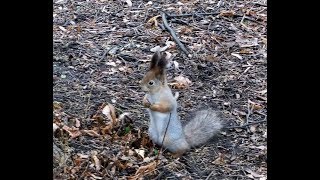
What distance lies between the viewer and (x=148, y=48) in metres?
6.95

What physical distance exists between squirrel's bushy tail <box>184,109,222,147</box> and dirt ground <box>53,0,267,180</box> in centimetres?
7

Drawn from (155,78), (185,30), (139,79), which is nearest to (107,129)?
(155,78)

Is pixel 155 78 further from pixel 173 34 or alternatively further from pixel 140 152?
pixel 173 34

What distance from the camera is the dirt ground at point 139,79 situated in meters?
4.82

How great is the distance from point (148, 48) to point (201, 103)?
4.39 feet

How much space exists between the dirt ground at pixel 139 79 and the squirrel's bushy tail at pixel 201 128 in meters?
0.07

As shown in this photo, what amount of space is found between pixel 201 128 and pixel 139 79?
127cm

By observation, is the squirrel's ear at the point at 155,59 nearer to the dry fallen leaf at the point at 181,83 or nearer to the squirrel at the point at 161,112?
the squirrel at the point at 161,112

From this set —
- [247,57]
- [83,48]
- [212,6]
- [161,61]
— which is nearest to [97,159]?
[161,61]

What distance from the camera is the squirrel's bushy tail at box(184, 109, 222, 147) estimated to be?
518 centimetres

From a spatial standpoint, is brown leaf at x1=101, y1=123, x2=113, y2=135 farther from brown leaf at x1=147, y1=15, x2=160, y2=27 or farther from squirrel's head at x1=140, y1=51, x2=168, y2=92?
brown leaf at x1=147, y1=15, x2=160, y2=27
